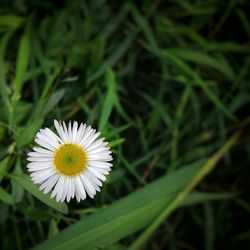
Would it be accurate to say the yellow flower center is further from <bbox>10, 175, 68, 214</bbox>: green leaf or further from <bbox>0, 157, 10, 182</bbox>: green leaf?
<bbox>0, 157, 10, 182</bbox>: green leaf

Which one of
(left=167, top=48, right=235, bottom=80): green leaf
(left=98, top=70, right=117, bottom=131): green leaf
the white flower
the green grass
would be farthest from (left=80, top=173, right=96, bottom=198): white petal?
(left=167, top=48, right=235, bottom=80): green leaf

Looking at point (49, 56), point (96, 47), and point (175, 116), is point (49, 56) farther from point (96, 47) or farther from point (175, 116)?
point (175, 116)

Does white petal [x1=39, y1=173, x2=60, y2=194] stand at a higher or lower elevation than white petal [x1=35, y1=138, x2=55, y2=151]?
lower

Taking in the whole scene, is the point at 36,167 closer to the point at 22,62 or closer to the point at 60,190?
the point at 60,190

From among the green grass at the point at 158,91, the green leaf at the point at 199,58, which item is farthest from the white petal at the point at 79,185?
the green leaf at the point at 199,58

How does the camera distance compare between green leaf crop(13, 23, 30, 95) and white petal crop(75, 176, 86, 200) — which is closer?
white petal crop(75, 176, 86, 200)

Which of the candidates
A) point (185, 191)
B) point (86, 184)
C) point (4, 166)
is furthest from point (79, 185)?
point (185, 191)

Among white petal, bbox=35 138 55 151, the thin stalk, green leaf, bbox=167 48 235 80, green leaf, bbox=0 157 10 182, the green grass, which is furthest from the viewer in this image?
green leaf, bbox=167 48 235 80
